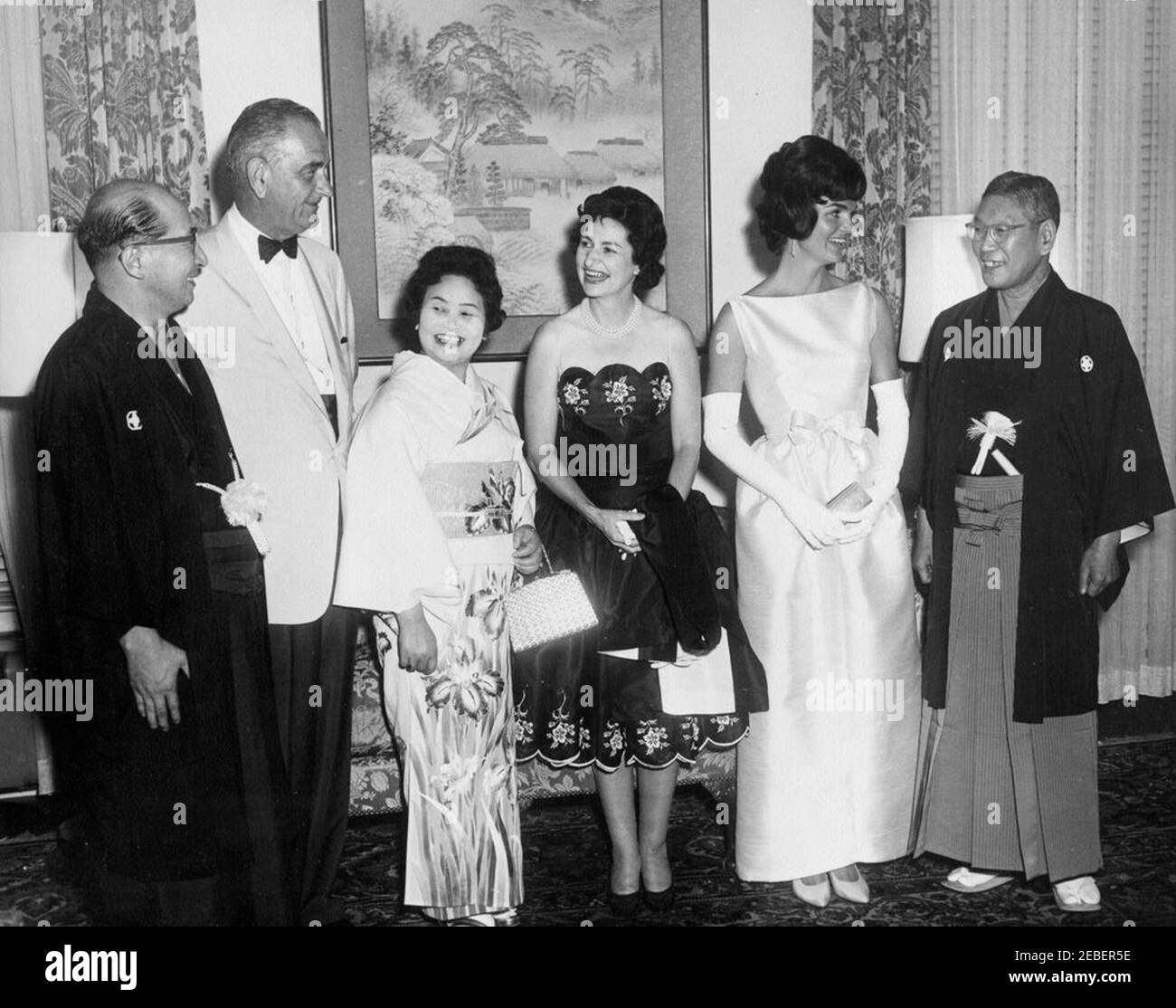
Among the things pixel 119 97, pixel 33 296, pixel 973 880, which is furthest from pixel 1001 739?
pixel 119 97

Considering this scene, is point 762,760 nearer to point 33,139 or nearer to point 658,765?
point 658,765

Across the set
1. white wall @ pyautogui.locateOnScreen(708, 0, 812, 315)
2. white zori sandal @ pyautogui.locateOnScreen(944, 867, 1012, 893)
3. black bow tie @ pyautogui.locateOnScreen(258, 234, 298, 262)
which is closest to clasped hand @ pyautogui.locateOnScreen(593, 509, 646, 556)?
black bow tie @ pyautogui.locateOnScreen(258, 234, 298, 262)

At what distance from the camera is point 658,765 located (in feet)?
9.55

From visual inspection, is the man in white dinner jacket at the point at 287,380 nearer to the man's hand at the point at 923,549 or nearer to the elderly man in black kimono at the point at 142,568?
the elderly man in black kimono at the point at 142,568

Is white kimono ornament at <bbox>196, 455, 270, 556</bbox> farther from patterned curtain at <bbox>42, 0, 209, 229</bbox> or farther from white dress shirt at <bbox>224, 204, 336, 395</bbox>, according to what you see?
patterned curtain at <bbox>42, 0, 209, 229</bbox>

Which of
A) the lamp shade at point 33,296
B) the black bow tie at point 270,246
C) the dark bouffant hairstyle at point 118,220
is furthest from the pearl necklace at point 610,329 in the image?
the lamp shade at point 33,296

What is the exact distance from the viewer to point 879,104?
4.21m

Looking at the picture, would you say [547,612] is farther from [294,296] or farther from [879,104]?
[879,104]

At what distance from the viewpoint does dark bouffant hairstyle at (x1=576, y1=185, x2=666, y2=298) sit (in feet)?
9.40

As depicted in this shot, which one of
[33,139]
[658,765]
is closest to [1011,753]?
[658,765]

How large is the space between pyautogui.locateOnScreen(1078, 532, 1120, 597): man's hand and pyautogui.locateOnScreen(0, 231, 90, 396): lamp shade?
2806 mm

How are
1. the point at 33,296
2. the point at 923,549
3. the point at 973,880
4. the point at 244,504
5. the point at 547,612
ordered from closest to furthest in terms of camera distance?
the point at 244,504 → the point at 547,612 → the point at 973,880 → the point at 923,549 → the point at 33,296

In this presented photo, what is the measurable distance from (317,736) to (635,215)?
Result: 4.76 feet

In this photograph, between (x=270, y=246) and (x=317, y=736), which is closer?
(x=270, y=246)
